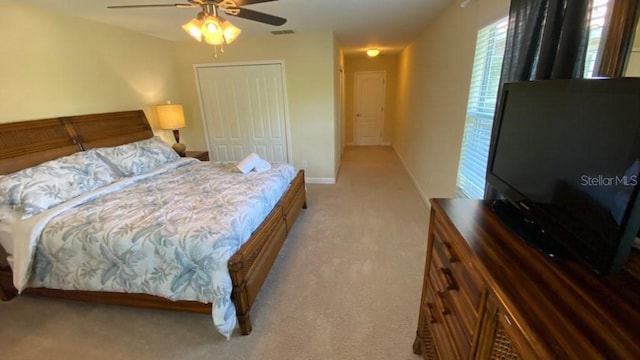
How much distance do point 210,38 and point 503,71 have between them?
1.99 meters

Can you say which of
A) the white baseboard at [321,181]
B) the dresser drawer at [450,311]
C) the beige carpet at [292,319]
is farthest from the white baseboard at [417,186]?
the dresser drawer at [450,311]

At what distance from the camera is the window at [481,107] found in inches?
80.9

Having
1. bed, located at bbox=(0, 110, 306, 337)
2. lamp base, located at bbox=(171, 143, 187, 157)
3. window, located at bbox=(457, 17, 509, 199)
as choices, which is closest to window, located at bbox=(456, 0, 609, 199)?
window, located at bbox=(457, 17, 509, 199)

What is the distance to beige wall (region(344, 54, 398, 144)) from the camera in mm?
7246

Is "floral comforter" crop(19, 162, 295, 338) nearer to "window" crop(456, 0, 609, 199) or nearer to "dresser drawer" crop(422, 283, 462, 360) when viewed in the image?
"dresser drawer" crop(422, 283, 462, 360)

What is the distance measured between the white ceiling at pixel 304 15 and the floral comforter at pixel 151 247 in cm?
198

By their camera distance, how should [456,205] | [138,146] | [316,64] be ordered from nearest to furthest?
1. [456,205]
2. [138,146]
3. [316,64]

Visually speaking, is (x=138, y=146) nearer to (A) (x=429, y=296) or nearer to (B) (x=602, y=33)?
(A) (x=429, y=296)

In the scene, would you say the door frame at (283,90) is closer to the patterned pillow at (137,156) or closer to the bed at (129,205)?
the bed at (129,205)

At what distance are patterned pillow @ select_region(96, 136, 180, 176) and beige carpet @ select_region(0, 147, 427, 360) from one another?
1324 mm

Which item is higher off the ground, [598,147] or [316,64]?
[316,64]

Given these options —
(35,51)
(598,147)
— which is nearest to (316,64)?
(35,51)

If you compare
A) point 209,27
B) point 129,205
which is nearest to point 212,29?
point 209,27

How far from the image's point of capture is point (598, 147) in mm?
779
